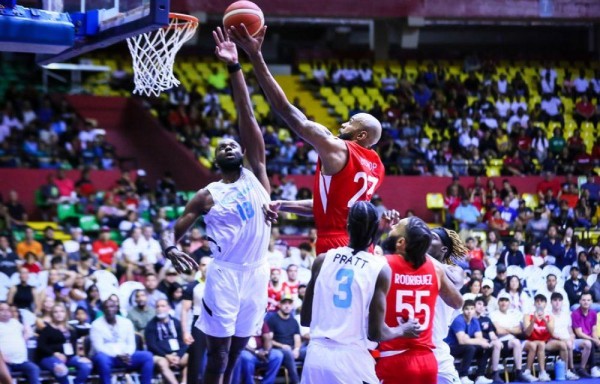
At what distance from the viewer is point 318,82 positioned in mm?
25031

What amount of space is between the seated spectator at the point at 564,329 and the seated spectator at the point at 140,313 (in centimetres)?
599

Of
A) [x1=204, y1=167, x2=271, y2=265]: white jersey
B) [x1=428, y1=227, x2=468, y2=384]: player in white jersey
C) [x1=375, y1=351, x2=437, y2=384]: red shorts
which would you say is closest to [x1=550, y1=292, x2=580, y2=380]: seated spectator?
[x1=428, y1=227, x2=468, y2=384]: player in white jersey

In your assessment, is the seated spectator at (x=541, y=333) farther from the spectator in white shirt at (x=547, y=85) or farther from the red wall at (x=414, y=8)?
the spectator in white shirt at (x=547, y=85)

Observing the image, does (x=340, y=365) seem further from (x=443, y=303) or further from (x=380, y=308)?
(x=443, y=303)

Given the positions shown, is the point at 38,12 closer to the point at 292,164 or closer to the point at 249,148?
A: the point at 249,148

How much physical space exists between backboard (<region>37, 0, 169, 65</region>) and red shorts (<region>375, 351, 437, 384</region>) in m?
3.27

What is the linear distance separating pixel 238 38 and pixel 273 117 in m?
15.3

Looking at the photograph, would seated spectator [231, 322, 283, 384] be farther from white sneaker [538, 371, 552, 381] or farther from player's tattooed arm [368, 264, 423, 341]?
player's tattooed arm [368, 264, 423, 341]

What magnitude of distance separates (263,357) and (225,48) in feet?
21.2

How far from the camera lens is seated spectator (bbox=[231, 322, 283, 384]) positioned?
12641 millimetres

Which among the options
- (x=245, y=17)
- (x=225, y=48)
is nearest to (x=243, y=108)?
(x=225, y=48)

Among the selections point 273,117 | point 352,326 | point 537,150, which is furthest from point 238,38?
point 537,150

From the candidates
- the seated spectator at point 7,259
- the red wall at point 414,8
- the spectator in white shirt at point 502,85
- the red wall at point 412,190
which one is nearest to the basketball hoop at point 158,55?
the seated spectator at point 7,259

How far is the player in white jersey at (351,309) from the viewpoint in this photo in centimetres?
612
